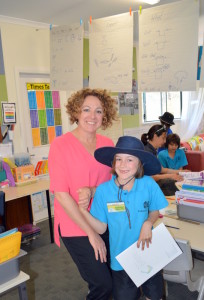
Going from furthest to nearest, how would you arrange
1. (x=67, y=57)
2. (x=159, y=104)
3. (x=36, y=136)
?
(x=159, y=104) → (x=36, y=136) → (x=67, y=57)

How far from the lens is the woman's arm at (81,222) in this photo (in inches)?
60.0

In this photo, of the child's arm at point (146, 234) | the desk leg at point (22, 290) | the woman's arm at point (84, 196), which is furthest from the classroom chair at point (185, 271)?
the desk leg at point (22, 290)

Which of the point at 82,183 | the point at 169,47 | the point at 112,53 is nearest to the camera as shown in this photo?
the point at 82,183

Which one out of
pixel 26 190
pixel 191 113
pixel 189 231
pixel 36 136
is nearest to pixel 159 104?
pixel 191 113

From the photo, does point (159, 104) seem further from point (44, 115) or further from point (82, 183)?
point (82, 183)

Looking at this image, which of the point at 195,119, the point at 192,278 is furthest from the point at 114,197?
the point at 195,119

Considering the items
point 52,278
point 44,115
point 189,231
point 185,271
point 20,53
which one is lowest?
point 52,278

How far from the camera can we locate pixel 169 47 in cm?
231

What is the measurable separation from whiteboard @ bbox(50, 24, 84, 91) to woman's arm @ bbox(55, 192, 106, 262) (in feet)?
5.23

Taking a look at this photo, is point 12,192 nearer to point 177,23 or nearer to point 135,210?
point 135,210

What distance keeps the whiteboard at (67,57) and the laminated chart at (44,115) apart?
3.34 ft

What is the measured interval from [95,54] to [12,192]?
5.77 feet

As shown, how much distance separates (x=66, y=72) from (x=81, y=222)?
1952 mm

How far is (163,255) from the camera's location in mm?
1530
